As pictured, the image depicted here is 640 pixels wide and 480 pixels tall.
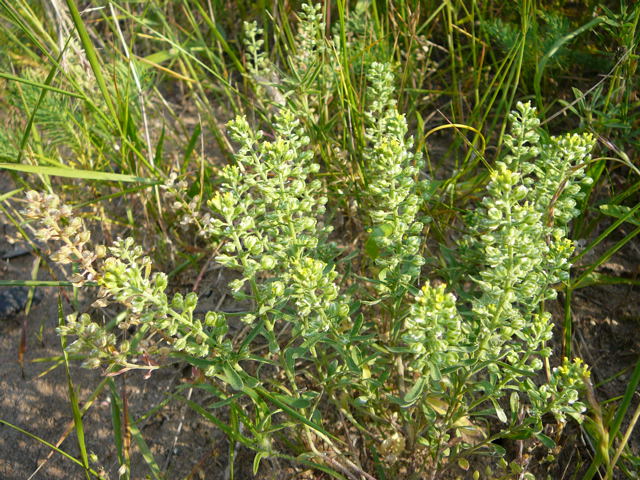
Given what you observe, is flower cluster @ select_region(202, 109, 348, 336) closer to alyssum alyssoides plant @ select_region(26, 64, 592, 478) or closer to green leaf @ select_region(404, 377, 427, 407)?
alyssum alyssoides plant @ select_region(26, 64, 592, 478)

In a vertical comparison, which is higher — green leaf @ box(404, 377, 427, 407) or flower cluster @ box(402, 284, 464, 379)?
flower cluster @ box(402, 284, 464, 379)

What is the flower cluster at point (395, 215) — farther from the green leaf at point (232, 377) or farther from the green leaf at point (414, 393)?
the green leaf at point (232, 377)

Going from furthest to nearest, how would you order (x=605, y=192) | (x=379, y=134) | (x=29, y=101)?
(x=29, y=101), (x=605, y=192), (x=379, y=134)

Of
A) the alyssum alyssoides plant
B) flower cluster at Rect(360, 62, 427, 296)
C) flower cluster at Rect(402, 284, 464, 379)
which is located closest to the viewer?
flower cluster at Rect(402, 284, 464, 379)

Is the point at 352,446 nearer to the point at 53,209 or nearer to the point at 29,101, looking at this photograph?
the point at 53,209

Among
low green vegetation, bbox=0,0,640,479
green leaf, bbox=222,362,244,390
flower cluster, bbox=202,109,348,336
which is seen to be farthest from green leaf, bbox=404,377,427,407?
green leaf, bbox=222,362,244,390

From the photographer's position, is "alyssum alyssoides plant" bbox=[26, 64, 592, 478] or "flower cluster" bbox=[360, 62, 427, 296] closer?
"alyssum alyssoides plant" bbox=[26, 64, 592, 478]

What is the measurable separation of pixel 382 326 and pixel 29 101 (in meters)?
1.91

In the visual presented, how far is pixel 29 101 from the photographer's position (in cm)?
261

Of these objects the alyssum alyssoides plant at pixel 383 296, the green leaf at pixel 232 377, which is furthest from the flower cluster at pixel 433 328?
the green leaf at pixel 232 377

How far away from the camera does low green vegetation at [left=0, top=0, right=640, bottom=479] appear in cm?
150

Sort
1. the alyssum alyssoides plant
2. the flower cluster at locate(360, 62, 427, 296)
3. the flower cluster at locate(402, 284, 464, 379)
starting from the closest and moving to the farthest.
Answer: the flower cluster at locate(402, 284, 464, 379) → the alyssum alyssoides plant → the flower cluster at locate(360, 62, 427, 296)

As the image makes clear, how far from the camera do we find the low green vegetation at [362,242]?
59.1 inches

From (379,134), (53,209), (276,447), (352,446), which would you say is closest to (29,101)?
(53,209)
